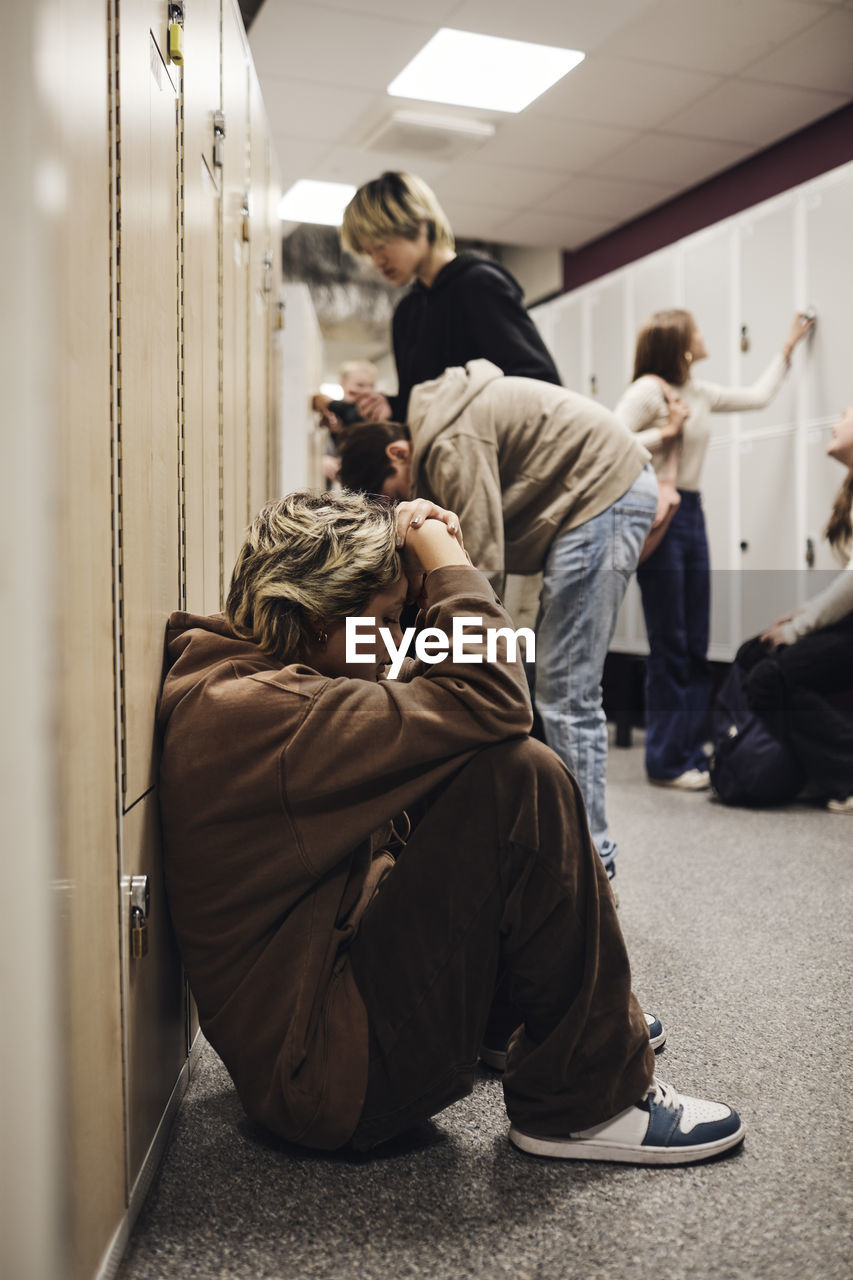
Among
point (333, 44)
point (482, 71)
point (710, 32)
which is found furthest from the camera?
point (482, 71)

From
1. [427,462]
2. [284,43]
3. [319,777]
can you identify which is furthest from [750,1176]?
[284,43]

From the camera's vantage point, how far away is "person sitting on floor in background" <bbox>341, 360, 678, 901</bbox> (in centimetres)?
189

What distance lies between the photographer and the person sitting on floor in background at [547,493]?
1892 millimetres

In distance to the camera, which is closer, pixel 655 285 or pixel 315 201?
pixel 655 285

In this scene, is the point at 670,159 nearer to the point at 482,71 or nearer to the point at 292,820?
the point at 482,71

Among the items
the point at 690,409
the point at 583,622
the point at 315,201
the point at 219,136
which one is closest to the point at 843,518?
the point at 690,409

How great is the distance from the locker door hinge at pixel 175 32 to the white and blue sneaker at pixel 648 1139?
50.6 inches

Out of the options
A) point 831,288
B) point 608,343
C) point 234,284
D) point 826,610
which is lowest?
point 826,610

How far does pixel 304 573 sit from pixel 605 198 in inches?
186

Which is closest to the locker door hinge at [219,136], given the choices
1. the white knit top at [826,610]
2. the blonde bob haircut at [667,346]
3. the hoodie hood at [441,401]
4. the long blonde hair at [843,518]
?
the hoodie hood at [441,401]

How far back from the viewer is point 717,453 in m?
4.30

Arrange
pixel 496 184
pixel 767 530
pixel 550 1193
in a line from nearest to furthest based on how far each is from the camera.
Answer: pixel 550 1193 → pixel 767 530 → pixel 496 184

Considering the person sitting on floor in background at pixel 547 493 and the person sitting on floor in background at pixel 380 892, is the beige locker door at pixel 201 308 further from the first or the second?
the person sitting on floor in background at pixel 547 493

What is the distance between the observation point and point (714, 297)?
4238 millimetres
